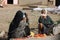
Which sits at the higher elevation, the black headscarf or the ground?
the black headscarf

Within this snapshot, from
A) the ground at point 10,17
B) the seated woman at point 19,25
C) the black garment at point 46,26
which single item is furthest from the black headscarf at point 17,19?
the ground at point 10,17

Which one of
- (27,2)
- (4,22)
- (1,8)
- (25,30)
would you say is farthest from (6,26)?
(27,2)

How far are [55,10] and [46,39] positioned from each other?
26.4ft

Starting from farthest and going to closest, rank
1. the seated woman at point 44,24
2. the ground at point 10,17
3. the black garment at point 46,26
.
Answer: the ground at point 10,17, the seated woman at point 44,24, the black garment at point 46,26

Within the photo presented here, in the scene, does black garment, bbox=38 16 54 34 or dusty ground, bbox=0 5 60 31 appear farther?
dusty ground, bbox=0 5 60 31

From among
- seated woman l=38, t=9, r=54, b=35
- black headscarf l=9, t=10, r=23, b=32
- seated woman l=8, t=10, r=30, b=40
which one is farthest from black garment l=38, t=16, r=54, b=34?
black headscarf l=9, t=10, r=23, b=32

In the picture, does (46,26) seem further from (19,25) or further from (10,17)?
(10,17)

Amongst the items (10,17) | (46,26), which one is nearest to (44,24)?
(46,26)

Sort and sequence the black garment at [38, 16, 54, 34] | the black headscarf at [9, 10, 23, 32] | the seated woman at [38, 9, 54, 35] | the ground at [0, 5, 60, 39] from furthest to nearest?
the ground at [0, 5, 60, 39] → the seated woman at [38, 9, 54, 35] → the black garment at [38, 16, 54, 34] → the black headscarf at [9, 10, 23, 32]

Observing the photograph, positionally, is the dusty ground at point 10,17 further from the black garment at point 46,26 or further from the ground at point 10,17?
the black garment at point 46,26

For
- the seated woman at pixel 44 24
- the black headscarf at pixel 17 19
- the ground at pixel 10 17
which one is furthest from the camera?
the ground at pixel 10 17

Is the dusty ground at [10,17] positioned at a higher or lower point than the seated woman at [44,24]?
lower

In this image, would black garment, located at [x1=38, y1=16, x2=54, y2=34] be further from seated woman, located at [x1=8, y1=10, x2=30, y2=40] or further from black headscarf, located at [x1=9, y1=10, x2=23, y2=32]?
black headscarf, located at [x1=9, y1=10, x2=23, y2=32]

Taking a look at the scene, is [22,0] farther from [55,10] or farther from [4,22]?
[4,22]
